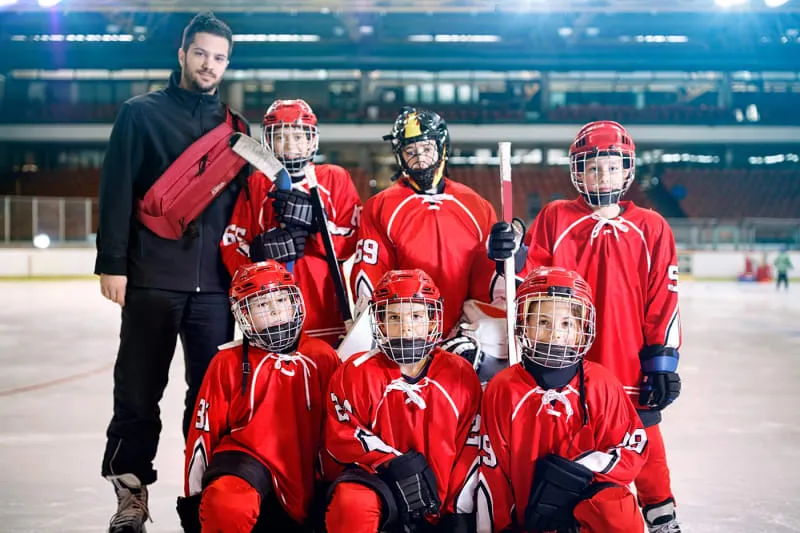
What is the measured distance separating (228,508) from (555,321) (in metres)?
0.86

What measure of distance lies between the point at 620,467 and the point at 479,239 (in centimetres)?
81

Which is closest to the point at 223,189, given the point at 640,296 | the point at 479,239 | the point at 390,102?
the point at 479,239

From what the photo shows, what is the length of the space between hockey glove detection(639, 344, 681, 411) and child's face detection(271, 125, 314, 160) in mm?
1147

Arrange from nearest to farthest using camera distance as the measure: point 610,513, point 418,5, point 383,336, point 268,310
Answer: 1. point 610,513
2. point 383,336
3. point 268,310
4. point 418,5

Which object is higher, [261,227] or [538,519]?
[261,227]

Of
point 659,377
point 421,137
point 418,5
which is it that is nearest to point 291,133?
point 421,137

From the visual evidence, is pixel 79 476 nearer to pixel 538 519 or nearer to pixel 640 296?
pixel 538 519

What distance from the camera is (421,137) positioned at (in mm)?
2264

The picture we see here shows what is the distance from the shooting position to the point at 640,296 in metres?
2.19

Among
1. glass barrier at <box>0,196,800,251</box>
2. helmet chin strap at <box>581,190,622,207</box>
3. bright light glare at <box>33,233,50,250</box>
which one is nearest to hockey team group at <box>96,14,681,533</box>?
helmet chin strap at <box>581,190,622,207</box>

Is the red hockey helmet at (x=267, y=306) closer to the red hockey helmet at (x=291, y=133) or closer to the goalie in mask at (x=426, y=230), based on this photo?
the goalie in mask at (x=426, y=230)

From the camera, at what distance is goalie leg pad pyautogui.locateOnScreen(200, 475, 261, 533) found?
1.78m

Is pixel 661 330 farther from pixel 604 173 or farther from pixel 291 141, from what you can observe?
pixel 291 141

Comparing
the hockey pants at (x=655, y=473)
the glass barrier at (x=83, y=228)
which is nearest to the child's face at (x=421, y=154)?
the hockey pants at (x=655, y=473)
